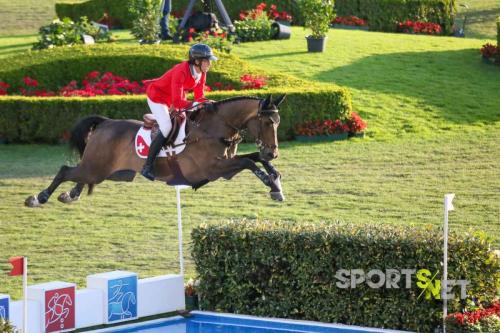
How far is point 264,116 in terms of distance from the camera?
10.9 meters

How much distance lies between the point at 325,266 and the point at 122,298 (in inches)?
110

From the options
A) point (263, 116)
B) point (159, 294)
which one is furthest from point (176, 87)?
point (159, 294)

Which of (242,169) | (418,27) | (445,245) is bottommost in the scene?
(445,245)

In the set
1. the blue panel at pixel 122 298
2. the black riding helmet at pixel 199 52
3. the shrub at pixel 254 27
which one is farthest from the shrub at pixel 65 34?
the black riding helmet at pixel 199 52

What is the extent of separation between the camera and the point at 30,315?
12.5 meters

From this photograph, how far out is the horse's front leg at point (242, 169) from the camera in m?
10.9

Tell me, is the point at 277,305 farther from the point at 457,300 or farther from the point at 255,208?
the point at 255,208

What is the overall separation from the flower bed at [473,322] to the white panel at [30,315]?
505 centimetres

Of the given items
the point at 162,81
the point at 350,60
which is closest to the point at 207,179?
the point at 162,81

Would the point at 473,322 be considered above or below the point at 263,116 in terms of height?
below

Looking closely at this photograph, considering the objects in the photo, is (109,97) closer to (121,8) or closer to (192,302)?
(192,302)

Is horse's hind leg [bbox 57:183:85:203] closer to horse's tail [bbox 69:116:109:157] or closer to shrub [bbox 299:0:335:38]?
horse's tail [bbox 69:116:109:157]

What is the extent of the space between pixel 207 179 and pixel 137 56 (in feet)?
48.4

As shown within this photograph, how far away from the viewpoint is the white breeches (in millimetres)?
11633
